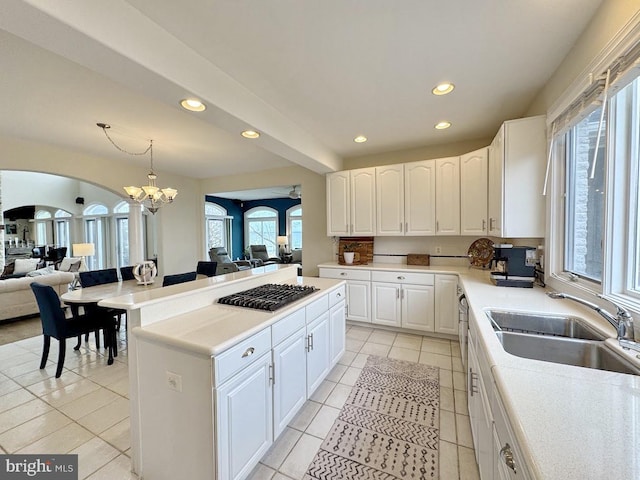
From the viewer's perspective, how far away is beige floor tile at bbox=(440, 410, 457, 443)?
1.81 meters

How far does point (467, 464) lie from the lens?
1.60m

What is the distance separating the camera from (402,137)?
11.2 ft

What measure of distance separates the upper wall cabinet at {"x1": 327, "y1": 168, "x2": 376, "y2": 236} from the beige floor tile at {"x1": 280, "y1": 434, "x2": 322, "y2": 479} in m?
2.68

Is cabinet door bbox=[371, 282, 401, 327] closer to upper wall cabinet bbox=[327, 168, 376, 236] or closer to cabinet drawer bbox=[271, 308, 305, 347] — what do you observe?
upper wall cabinet bbox=[327, 168, 376, 236]

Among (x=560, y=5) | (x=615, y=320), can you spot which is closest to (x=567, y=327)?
(x=615, y=320)

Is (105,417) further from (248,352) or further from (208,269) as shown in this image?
(208,269)

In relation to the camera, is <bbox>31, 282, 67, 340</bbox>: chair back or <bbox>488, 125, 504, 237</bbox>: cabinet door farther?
<bbox>31, 282, 67, 340</bbox>: chair back

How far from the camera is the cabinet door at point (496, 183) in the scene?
7.87ft

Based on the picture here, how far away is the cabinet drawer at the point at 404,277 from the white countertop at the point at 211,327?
1.91 m

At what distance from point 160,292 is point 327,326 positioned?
4.57ft

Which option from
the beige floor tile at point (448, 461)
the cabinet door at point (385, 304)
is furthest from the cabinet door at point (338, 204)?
the beige floor tile at point (448, 461)

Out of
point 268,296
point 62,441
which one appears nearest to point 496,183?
point 268,296

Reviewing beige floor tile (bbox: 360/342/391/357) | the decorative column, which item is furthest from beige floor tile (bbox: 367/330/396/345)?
the decorative column

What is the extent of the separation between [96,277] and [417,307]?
4.33 m
